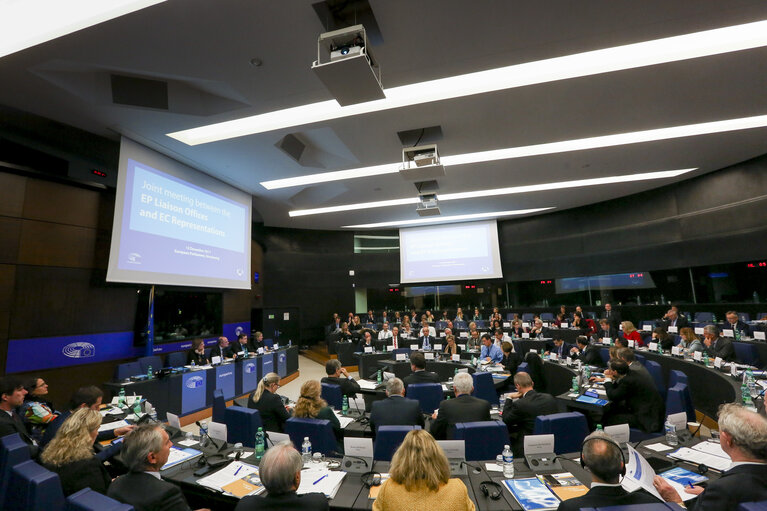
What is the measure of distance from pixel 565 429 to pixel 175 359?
7.62m

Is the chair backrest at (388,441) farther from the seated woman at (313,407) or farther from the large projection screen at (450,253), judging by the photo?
the large projection screen at (450,253)

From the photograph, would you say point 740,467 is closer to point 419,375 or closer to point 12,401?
point 419,375

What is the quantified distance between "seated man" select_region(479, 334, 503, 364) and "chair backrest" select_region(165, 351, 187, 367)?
6459 mm

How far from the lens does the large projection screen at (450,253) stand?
42.2 ft

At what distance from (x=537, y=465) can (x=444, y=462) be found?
1149mm

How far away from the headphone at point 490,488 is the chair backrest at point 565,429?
0.80 meters

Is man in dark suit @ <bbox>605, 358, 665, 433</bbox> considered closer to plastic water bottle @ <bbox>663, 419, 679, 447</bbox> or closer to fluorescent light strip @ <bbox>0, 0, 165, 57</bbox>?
plastic water bottle @ <bbox>663, 419, 679, 447</bbox>

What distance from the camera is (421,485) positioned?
1698 mm

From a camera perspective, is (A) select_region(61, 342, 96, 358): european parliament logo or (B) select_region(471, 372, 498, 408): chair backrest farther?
(A) select_region(61, 342, 96, 358): european parliament logo

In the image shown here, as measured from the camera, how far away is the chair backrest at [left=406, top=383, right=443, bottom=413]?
4.63 meters

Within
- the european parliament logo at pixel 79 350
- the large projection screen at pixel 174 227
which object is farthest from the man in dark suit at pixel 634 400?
the european parliament logo at pixel 79 350

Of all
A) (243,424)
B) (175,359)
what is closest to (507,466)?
(243,424)

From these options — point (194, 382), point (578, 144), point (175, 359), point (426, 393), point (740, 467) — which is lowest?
point (194, 382)

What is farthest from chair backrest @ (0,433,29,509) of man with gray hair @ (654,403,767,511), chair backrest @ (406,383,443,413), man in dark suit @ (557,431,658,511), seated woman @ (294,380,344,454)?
man with gray hair @ (654,403,767,511)
